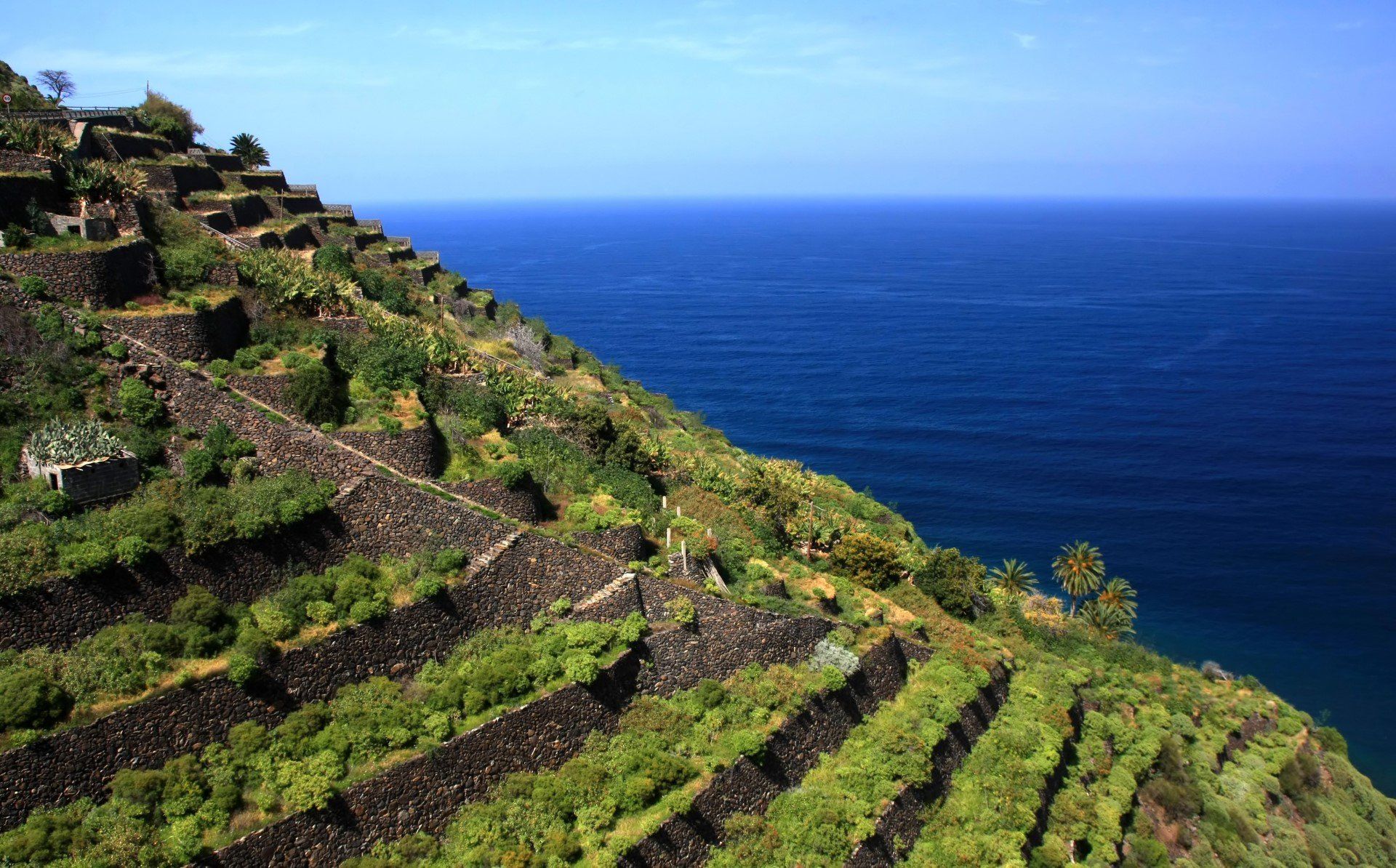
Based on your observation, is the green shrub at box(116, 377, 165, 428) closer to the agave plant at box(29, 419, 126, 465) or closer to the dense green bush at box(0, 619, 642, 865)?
the agave plant at box(29, 419, 126, 465)

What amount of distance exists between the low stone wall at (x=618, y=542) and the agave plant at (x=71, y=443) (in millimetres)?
13333

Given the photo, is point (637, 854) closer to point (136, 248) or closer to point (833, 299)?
point (136, 248)

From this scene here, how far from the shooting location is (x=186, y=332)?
30359mm

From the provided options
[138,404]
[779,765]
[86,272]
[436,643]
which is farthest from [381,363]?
[779,765]

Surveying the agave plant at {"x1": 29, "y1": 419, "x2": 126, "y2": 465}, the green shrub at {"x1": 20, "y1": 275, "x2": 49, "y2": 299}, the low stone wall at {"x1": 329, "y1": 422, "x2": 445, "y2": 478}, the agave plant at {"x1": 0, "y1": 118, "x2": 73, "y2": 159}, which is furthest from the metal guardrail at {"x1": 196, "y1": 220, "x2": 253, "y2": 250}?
the agave plant at {"x1": 29, "y1": 419, "x2": 126, "y2": 465}

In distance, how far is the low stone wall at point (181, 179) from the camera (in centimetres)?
4316

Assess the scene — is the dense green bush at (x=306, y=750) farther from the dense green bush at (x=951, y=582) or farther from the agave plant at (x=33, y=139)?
the agave plant at (x=33, y=139)

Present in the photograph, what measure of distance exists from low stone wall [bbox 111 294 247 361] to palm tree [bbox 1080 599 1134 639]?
44010mm

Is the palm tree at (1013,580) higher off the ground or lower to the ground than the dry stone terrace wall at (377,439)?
lower

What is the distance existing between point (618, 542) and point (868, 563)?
46.8 ft

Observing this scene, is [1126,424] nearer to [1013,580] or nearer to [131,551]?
[1013,580]

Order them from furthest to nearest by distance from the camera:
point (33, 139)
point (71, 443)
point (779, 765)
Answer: point (33, 139)
point (779, 765)
point (71, 443)

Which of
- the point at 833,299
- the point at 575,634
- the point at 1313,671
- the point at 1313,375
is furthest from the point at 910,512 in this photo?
the point at 833,299

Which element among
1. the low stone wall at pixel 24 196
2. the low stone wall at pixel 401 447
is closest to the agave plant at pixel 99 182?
the low stone wall at pixel 24 196
